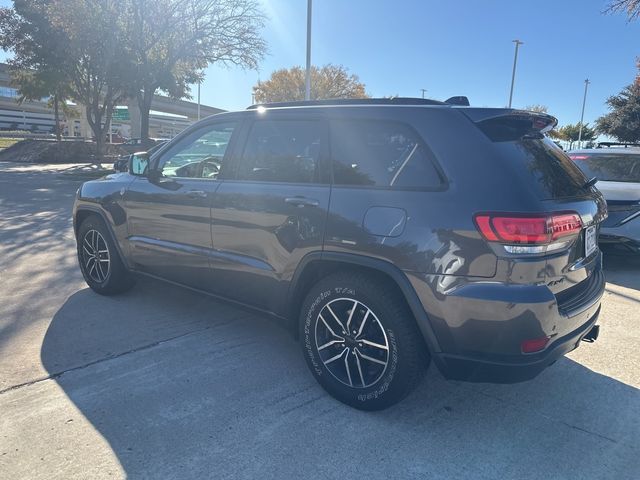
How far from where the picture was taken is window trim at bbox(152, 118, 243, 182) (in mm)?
3744

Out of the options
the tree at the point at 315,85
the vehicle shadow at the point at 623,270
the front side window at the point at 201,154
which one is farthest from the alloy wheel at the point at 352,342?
the tree at the point at 315,85

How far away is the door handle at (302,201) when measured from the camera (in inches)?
121

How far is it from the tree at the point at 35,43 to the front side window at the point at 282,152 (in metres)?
23.2

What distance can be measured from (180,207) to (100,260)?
1432 mm

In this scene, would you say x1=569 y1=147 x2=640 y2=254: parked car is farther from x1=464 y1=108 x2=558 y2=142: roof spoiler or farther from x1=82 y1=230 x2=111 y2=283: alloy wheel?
x1=82 y1=230 x2=111 y2=283: alloy wheel

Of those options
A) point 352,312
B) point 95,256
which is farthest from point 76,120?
point 352,312

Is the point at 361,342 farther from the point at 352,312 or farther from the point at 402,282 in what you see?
the point at 402,282

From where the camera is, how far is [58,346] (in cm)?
372

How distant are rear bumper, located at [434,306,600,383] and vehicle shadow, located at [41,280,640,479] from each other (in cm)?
43

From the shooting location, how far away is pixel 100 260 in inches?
191

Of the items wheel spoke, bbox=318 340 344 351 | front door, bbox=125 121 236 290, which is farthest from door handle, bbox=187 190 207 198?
wheel spoke, bbox=318 340 344 351

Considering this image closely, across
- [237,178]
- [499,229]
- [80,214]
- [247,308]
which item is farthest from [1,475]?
[80,214]

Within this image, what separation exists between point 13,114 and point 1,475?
331 ft

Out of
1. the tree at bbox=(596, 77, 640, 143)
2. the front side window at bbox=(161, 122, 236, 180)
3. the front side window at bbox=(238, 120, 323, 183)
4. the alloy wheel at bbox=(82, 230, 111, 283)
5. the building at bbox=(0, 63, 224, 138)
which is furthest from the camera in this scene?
the building at bbox=(0, 63, 224, 138)
